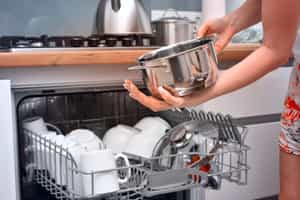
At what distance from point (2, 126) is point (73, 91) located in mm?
205

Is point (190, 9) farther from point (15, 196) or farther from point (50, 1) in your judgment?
point (15, 196)

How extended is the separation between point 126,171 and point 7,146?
26 cm

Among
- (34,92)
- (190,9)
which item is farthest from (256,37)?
(34,92)

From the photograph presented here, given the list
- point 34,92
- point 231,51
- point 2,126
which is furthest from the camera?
point 231,51

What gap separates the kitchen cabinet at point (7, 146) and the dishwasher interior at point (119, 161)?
0.19 feet

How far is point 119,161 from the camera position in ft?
3.07

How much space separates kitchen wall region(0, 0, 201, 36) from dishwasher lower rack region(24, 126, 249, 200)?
644mm

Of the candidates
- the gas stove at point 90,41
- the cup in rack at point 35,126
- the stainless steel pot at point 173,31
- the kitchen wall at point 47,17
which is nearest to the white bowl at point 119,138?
the cup in rack at point 35,126

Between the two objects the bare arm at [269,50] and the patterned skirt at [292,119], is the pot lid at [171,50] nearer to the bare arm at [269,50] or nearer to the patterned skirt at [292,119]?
the bare arm at [269,50]

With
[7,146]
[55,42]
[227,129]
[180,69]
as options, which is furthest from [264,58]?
[55,42]

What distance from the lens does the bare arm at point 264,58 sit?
708 millimetres

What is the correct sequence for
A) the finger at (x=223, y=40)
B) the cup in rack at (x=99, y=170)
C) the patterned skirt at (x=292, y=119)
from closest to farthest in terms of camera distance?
the cup in rack at (x=99, y=170) < the finger at (x=223, y=40) < the patterned skirt at (x=292, y=119)

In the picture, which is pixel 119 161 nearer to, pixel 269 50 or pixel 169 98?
pixel 169 98

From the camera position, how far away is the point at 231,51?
1.13 meters
